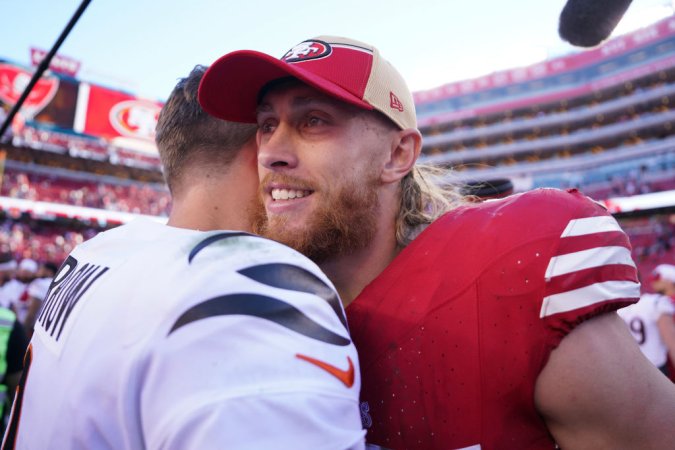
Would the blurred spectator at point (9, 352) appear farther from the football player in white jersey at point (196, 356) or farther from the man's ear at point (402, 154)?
the man's ear at point (402, 154)

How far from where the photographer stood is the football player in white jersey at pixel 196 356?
32.1 inches

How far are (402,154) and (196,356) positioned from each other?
1303 mm

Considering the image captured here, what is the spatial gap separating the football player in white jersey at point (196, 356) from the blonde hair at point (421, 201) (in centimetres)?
86

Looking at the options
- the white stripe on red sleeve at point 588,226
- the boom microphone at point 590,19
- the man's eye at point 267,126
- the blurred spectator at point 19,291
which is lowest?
the blurred spectator at point 19,291

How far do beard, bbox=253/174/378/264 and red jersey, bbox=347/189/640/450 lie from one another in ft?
1.11

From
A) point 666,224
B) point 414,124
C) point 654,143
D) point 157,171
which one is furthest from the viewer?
point 157,171

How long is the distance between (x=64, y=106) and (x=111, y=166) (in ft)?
32.2

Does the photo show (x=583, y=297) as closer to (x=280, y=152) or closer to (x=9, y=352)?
(x=280, y=152)

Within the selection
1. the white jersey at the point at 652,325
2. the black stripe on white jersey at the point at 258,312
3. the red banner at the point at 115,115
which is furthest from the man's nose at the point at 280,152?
the red banner at the point at 115,115

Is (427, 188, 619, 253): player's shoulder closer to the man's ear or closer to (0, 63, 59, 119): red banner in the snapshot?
the man's ear

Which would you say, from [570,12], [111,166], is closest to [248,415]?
[570,12]

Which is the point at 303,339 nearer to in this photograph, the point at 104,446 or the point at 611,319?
the point at 104,446

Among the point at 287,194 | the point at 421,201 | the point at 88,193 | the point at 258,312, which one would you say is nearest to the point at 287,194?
the point at 287,194

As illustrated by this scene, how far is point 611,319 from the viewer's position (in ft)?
4.02
